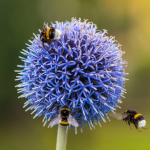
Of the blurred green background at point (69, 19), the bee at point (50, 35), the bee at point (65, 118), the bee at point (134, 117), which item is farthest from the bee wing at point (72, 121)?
the blurred green background at point (69, 19)

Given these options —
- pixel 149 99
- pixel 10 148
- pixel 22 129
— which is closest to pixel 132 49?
pixel 149 99

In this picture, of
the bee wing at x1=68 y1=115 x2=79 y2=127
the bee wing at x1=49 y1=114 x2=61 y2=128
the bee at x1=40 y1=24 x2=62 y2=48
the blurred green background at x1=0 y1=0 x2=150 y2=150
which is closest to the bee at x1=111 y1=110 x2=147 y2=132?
the bee wing at x1=68 y1=115 x2=79 y2=127

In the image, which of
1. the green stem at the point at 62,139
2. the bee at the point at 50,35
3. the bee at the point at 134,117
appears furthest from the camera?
the bee at the point at 134,117

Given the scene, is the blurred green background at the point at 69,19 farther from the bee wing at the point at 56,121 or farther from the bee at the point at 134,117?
the bee wing at the point at 56,121

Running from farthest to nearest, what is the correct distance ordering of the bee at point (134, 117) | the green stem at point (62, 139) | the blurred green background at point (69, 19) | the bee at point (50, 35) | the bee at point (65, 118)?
the blurred green background at point (69, 19)
the bee at point (134, 117)
the green stem at point (62, 139)
the bee at point (50, 35)
the bee at point (65, 118)

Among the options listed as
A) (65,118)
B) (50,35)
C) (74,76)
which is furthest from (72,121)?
(50,35)

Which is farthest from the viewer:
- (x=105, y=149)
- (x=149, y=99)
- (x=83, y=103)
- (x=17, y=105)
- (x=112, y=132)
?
(x=149, y=99)

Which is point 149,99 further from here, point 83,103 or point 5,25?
point 83,103
